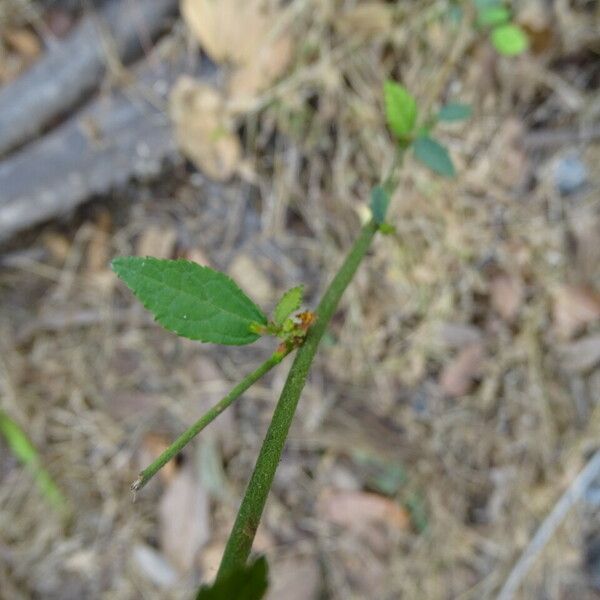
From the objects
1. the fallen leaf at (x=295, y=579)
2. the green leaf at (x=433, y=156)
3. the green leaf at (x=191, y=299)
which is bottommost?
the green leaf at (x=191, y=299)

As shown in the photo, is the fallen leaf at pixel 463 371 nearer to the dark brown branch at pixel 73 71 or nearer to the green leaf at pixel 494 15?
the green leaf at pixel 494 15

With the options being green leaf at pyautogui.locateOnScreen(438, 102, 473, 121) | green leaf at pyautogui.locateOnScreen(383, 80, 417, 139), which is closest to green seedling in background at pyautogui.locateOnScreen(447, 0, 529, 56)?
green leaf at pyautogui.locateOnScreen(438, 102, 473, 121)

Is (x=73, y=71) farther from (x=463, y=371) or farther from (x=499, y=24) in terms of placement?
(x=463, y=371)

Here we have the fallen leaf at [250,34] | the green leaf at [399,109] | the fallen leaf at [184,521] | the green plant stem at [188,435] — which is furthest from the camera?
the fallen leaf at [184,521]

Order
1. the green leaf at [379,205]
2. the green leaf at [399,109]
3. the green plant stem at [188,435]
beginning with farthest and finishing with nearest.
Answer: the green leaf at [399,109] → the green leaf at [379,205] → the green plant stem at [188,435]

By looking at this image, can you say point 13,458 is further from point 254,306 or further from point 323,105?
point 254,306

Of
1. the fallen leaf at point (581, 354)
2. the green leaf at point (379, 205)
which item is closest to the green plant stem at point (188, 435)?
the green leaf at point (379, 205)

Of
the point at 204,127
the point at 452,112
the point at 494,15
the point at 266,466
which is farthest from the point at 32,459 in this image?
the point at 494,15
